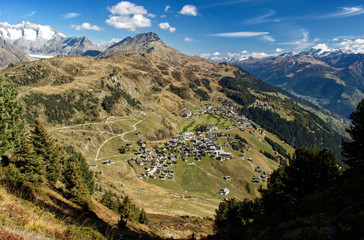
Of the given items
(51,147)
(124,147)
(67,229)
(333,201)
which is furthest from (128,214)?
(124,147)

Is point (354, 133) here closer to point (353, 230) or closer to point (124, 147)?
point (353, 230)

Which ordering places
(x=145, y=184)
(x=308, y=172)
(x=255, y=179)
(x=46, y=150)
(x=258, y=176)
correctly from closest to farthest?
(x=308, y=172) < (x=46, y=150) < (x=145, y=184) < (x=255, y=179) < (x=258, y=176)

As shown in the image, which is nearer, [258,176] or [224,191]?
[224,191]

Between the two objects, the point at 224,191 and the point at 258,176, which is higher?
the point at 258,176

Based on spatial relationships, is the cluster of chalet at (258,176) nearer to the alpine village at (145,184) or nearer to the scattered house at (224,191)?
the alpine village at (145,184)

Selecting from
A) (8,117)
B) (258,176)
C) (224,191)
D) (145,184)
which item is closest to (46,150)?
(8,117)

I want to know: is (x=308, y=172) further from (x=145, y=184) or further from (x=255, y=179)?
(x=255, y=179)

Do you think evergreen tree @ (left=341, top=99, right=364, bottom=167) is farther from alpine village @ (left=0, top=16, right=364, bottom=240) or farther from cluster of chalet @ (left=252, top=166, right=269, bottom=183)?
cluster of chalet @ (left=252, top=166, right=269, bottom=183)

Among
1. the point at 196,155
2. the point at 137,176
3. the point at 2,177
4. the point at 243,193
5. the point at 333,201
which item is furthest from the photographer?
the point at 196,155

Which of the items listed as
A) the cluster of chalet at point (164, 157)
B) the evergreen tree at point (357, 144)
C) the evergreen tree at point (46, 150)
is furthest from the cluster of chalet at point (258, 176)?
the evergreen tree at point (46, 150)
